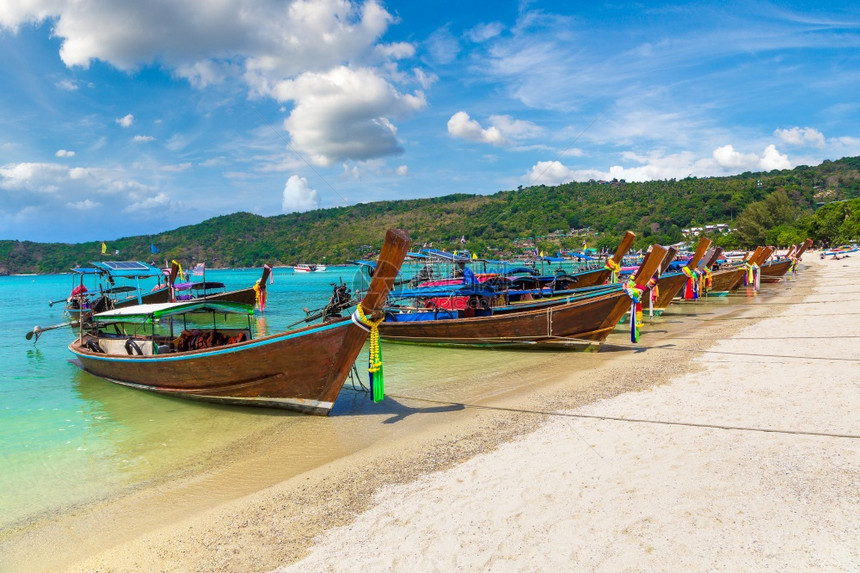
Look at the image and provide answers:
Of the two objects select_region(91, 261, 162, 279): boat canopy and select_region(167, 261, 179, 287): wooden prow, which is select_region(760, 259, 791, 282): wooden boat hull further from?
select_region(91, 261, 162, 279): boat canopy

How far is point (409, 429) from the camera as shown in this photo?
8109 millimetres

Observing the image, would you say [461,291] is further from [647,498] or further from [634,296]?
[647,498]

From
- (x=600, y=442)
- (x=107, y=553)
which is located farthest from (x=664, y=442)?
(x=107, y=553)

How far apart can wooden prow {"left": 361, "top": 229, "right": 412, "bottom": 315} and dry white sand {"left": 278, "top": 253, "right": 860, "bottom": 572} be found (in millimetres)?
2974

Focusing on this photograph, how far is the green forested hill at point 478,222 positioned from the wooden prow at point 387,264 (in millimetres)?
72791

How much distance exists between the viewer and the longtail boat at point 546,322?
13.0m

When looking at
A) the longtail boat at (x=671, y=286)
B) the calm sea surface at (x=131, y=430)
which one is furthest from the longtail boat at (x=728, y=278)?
the calm sea surface at (x=131, y=430)

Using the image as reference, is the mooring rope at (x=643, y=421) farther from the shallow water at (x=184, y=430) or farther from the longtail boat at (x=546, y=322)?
the longtail boat at (x=546, y=322)

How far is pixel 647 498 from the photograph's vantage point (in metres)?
4.86

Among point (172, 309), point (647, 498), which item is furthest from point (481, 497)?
point (172, 309)

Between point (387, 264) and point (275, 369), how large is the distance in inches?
121

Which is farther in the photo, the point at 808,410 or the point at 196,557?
the point at 808,410

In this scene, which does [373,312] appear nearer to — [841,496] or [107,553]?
[107,553]

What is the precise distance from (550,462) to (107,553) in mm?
5050
